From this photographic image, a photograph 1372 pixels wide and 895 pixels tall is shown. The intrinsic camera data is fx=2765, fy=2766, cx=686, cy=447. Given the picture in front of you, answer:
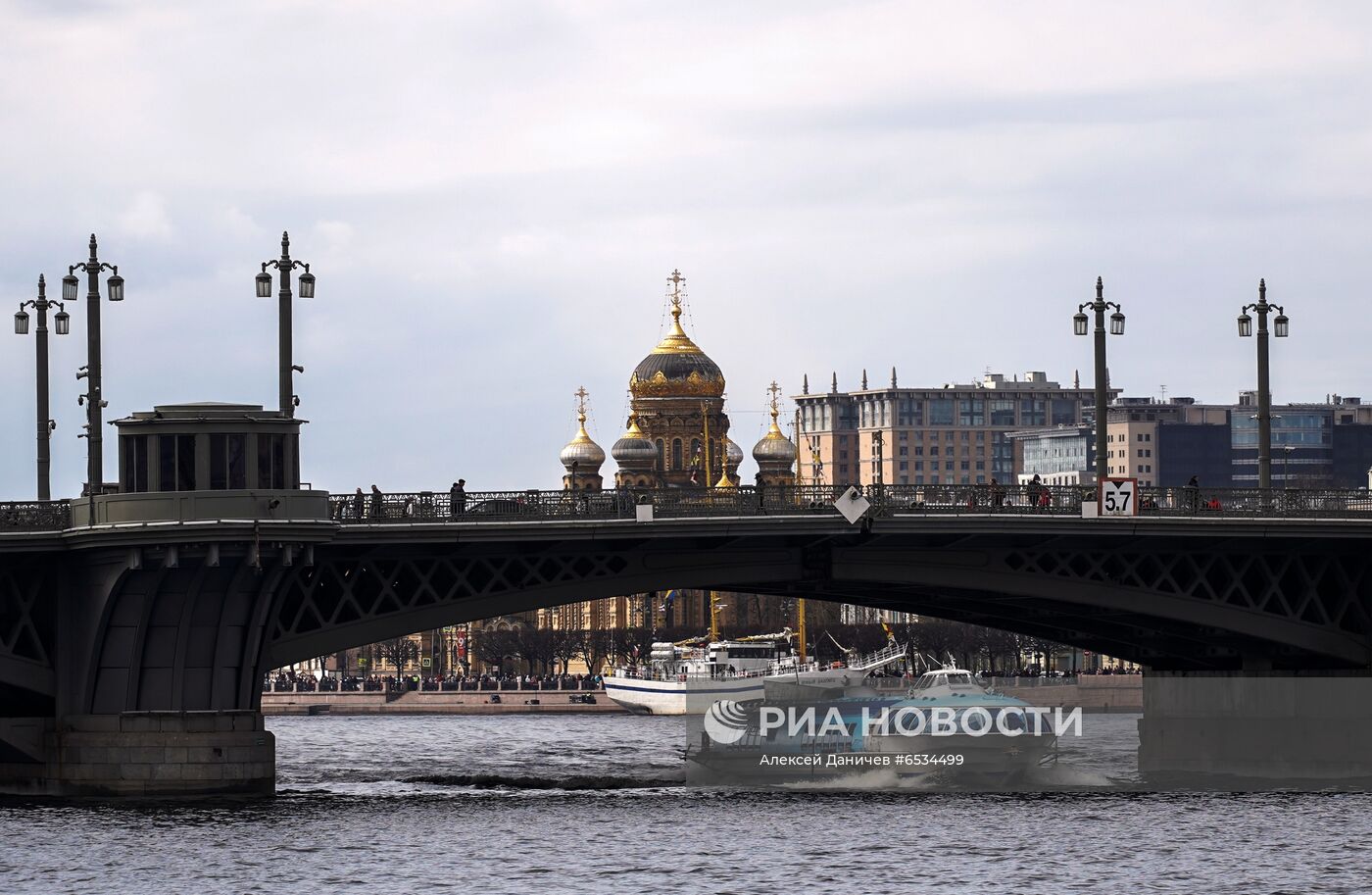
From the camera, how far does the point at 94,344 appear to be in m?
72.6

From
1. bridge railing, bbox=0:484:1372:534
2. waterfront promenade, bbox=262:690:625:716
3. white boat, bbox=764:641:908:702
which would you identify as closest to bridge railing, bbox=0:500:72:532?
bridge railing, bbox=0:484:1372:534

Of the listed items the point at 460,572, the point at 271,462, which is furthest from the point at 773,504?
the point at 271,462

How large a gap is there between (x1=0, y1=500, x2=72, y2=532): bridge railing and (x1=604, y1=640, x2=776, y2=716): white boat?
80.3 m

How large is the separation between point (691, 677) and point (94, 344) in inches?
3821

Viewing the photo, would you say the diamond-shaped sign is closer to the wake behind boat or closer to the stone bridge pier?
the stone bridge pier

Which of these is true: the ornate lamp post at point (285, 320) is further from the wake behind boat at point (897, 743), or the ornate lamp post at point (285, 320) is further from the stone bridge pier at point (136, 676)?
the wake behind boat at point (897, 743)

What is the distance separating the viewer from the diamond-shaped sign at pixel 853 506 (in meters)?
76.4

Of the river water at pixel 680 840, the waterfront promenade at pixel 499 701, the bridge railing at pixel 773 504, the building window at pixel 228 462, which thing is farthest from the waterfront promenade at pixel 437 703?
the building window at pixel 228 462

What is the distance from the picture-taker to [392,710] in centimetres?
19212

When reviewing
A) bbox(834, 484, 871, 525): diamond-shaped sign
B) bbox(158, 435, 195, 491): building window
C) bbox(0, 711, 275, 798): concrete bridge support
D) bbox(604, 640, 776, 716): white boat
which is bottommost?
bbox(604, 640, 776, 716): white boat

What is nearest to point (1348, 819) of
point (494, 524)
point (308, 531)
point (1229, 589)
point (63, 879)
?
point (1229, 589)

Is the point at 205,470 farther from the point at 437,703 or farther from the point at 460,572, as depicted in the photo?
the point at 437,703

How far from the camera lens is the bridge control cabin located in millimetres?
70438

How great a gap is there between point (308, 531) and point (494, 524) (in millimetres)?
5598
